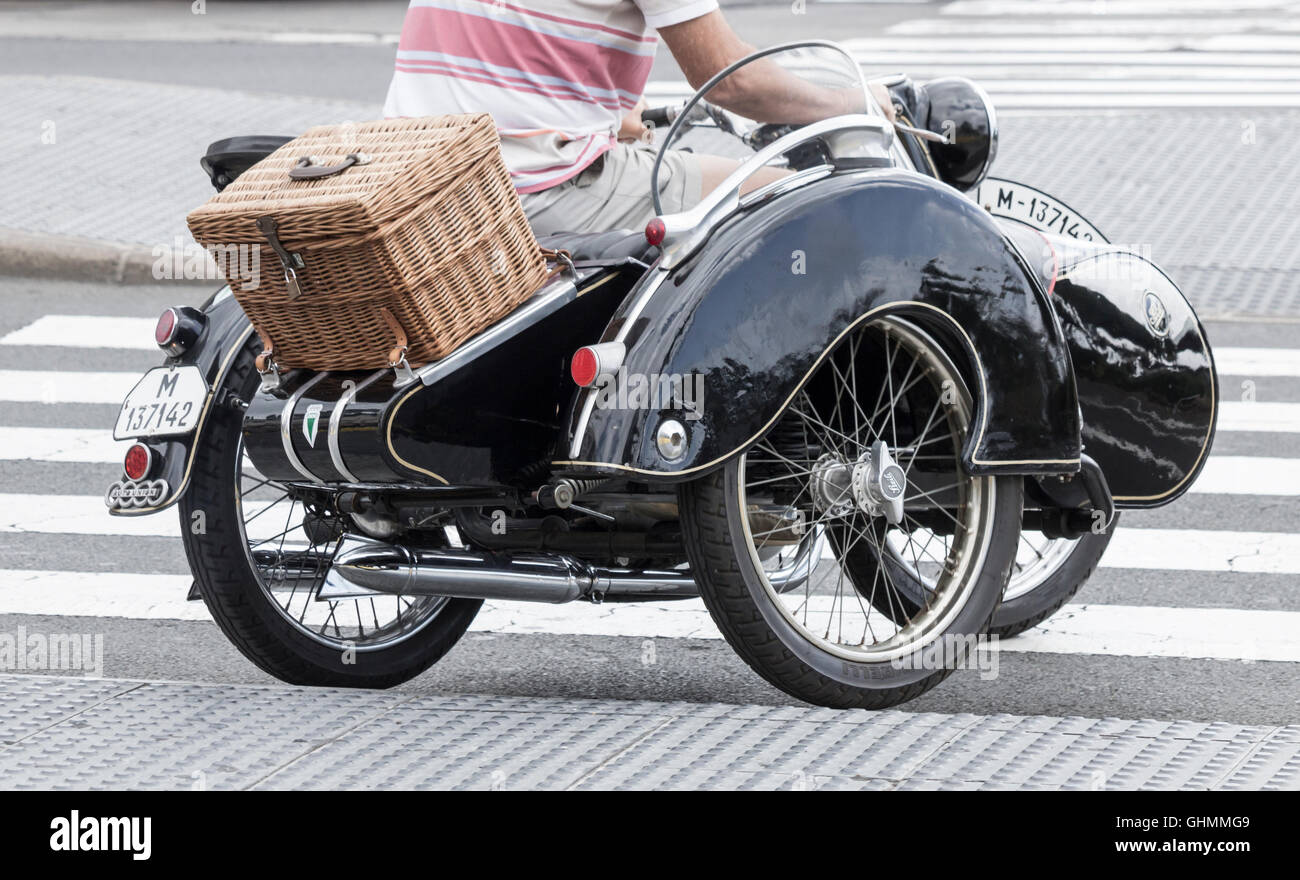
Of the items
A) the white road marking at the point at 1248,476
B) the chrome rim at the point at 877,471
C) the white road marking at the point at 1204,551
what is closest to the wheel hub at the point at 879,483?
the chrome rim at the point at 877,471

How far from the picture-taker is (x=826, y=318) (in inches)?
144

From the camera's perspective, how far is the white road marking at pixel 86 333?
8.51 meters

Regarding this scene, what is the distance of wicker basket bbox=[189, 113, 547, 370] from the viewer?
3264 mm

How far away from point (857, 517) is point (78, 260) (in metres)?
6.72

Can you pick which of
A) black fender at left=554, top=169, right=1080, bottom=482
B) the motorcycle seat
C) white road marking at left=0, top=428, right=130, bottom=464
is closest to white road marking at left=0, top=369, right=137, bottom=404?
white road marking at left=0, top=428, right=130, bottom=464

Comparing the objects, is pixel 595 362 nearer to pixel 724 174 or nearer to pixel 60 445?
pixel 724 174

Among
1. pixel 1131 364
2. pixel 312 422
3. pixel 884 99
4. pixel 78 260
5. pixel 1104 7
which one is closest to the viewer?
pixel 312 422

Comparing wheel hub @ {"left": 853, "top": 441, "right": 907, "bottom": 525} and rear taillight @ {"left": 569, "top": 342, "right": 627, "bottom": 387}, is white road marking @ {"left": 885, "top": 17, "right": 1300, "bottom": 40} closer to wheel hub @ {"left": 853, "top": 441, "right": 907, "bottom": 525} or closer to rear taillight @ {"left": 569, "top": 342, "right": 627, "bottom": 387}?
wheel hub @ {"left": 853, "top": 441, "right": 907, "bottom": 525}

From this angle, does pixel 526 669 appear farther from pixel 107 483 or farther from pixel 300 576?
pixel 107 483

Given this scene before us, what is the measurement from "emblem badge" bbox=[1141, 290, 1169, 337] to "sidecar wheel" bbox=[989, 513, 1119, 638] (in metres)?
0.52

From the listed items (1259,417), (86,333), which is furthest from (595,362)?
(86,333)

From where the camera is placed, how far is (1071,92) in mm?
14031

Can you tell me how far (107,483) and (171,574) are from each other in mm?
1102

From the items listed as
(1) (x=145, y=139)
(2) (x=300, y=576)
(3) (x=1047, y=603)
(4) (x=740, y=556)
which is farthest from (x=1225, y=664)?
(1) (x=145, y=139)
